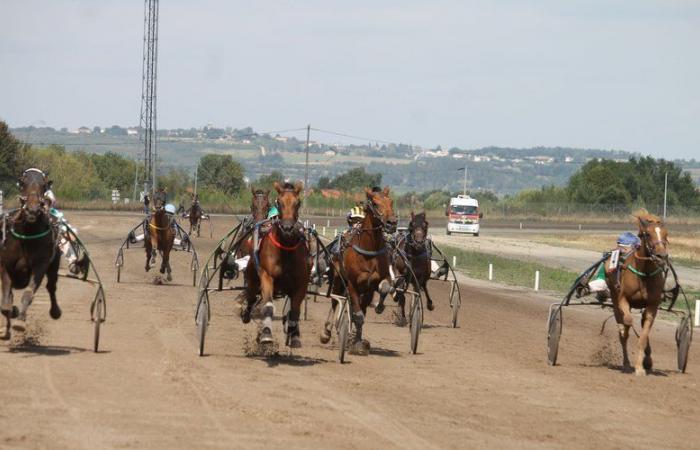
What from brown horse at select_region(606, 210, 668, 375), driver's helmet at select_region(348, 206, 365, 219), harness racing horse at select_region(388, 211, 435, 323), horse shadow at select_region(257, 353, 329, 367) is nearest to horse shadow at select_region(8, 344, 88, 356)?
horse shadow at select_region(257, 353, 329, 367)

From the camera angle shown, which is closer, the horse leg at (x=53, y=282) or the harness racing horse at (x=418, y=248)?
the horse leg at (x=53, y=282)

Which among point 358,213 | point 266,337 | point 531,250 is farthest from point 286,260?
point 531,250

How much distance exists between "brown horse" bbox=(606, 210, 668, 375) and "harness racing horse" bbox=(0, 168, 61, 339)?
6.79m

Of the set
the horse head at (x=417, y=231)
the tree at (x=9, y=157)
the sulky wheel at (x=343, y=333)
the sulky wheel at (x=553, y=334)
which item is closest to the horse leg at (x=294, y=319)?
the sulky wheel at (x=343, y=333)

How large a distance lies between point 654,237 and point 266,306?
455 centimetres

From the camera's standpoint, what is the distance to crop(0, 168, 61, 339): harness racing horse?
578 inches

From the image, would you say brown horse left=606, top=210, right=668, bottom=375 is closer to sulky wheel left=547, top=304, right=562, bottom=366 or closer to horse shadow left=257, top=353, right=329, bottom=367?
sulky wheel left=547, top=304, right=562, bottom=366

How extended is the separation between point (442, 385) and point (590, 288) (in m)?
4.25

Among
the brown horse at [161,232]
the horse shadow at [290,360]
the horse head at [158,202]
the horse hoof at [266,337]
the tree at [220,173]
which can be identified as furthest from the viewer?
the tree at [220,173]

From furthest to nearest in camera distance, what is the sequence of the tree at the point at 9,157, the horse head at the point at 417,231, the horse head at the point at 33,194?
1. the tree at the point at 9,157
2. the horse head at the point at 417,231
3. the horse head at the point at 33,194

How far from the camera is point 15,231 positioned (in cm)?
1480

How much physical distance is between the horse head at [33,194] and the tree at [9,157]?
69415mm

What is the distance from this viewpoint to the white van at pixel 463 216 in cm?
7256

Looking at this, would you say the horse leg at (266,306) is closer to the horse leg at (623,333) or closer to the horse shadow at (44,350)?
the horse shadow at (44,350)
